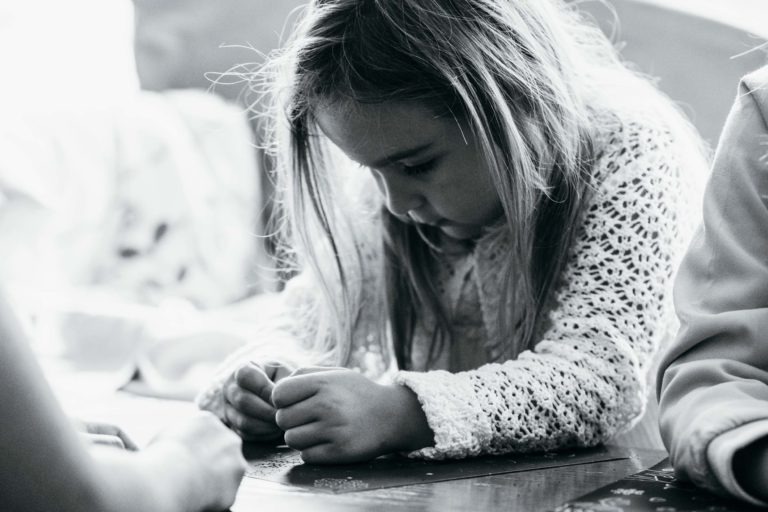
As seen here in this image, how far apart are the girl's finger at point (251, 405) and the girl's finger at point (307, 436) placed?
10 centimetres

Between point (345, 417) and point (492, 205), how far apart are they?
0.88 feet

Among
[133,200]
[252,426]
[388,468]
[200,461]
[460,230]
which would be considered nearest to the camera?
[200,461]

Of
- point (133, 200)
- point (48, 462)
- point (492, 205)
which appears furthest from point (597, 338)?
point (133, 200)

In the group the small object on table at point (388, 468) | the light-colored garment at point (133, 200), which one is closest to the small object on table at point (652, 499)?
the small object on table at point (388, 468)

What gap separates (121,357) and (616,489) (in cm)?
96

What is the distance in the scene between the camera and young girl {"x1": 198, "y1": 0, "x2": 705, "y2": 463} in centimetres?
71

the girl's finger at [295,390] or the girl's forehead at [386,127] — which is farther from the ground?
the girl's forehead at [386,127]

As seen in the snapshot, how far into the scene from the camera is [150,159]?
1.72 m

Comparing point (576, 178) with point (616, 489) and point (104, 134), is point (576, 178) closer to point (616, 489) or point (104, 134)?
point (616, 489)

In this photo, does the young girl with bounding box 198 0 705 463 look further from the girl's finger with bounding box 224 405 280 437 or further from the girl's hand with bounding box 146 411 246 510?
the girl's hand with bounding box 146 411 246 510

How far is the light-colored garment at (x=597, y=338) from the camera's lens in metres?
0.71

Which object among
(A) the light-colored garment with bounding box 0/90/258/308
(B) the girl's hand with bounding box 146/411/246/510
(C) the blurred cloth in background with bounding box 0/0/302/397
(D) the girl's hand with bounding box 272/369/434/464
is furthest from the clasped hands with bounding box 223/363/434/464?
(A) the light-colored garment with bounding box 0/90/258/308

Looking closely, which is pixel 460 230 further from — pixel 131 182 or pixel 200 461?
pixel 131 182

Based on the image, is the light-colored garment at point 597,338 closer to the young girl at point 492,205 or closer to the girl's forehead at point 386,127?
the young girl at point 492,205
